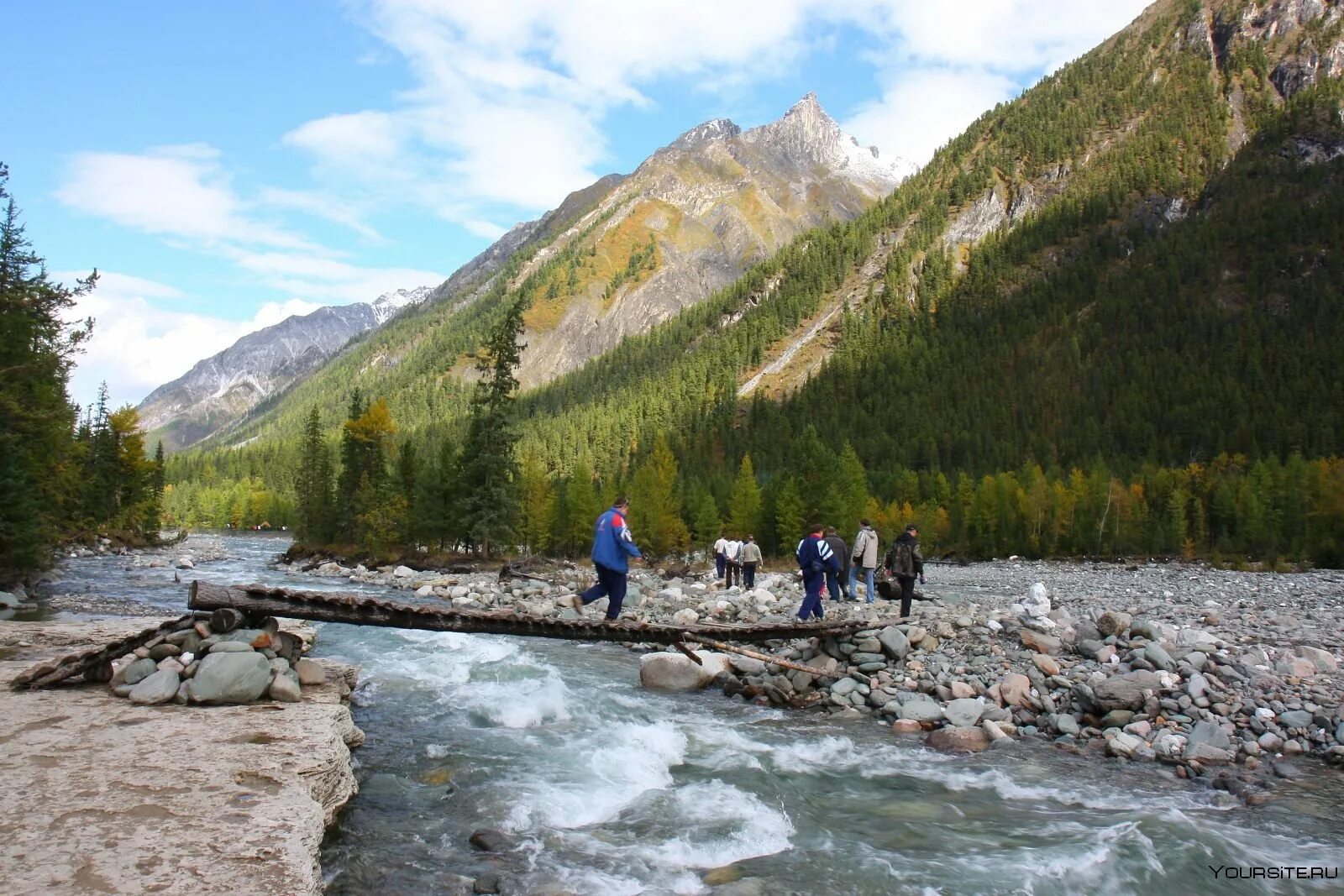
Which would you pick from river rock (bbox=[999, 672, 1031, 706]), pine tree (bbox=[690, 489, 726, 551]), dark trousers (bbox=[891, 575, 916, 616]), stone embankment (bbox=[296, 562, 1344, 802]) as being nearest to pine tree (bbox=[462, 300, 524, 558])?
pine tree (bbox=[690, 489, 726, 551])

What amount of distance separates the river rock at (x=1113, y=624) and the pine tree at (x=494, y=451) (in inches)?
1573

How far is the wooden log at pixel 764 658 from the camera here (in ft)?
49.0

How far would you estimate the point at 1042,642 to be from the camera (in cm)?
1638

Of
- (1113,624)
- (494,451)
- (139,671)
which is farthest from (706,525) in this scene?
(139,671)

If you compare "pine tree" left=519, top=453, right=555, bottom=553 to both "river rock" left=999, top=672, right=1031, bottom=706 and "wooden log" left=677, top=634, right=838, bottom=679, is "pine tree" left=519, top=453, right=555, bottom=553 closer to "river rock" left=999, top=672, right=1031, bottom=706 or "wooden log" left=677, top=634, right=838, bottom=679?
"wooden log" left=677, top=634, right=838, bottom=679

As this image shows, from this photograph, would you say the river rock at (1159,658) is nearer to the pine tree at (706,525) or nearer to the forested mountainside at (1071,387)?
the forested mountainside at (1071,387)

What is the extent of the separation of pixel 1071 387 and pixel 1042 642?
142898 millimetres

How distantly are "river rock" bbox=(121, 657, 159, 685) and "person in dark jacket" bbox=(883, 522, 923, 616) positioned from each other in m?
15.9

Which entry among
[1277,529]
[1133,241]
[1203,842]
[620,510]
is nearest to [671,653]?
[620,510]

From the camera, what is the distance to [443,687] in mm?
15898

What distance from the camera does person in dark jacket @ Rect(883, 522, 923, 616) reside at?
19.6 m

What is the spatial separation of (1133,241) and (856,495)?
536 ft
